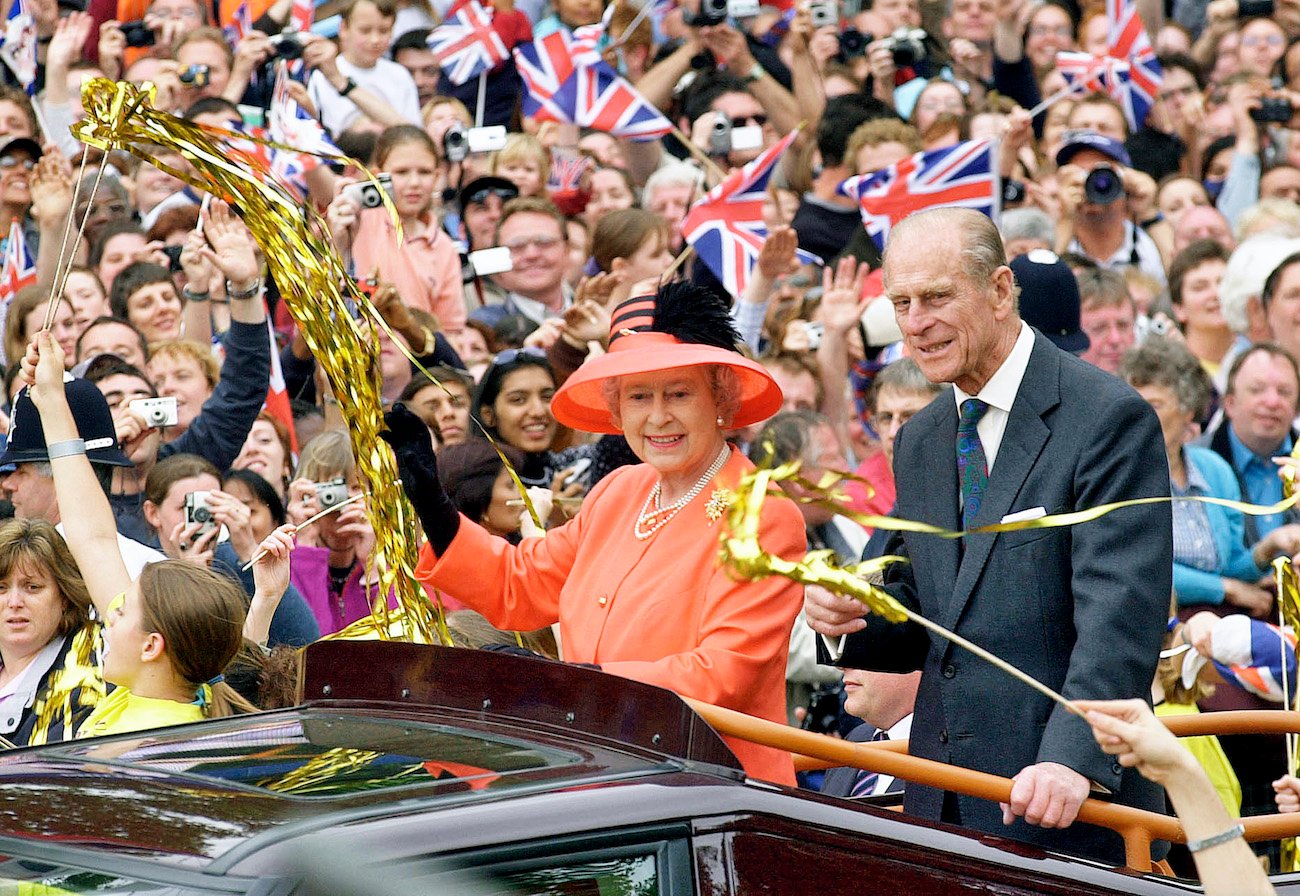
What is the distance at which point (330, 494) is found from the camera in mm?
6074

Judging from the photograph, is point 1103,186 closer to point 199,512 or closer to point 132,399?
point 132,399

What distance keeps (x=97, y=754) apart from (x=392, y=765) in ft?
1.67

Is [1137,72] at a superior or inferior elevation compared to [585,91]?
superior

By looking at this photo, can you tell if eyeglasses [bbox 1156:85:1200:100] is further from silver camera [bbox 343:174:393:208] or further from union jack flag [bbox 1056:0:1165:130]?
silver camera [bbox 343:174:393:208]

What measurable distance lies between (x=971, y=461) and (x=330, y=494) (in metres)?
2.78

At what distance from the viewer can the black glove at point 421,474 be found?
405 centimetres

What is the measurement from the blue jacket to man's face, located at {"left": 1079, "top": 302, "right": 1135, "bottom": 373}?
95cm

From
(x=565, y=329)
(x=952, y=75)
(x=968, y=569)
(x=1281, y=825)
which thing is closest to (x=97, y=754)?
(x=968, y=569)

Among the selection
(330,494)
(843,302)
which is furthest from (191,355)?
(843,302)

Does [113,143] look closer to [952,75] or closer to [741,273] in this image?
[741,273]

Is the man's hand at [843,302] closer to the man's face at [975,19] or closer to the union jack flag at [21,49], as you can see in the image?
the union jack flag at [21,49]

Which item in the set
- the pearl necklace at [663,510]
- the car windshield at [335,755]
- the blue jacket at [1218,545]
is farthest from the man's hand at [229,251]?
the blue jacket at [1218,545]

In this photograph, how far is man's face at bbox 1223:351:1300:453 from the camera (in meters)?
7.92

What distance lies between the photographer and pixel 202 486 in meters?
5.94
